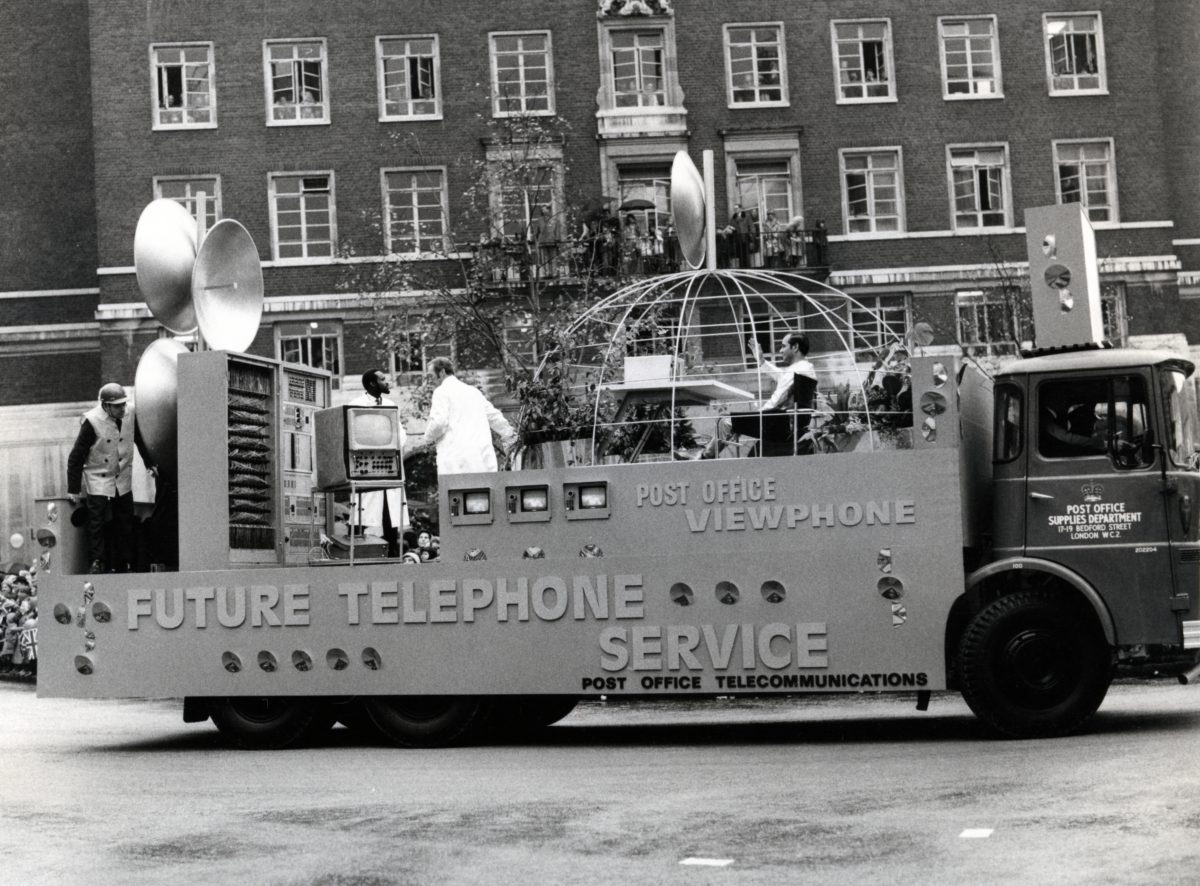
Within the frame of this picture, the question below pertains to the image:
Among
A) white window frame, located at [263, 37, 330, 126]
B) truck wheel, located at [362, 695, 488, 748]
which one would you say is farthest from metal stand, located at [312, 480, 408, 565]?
white window frame, located at [263, 37, 330, 126]

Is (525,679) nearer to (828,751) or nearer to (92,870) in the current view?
(828,751)

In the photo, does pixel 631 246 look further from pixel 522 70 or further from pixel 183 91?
pixel 183 91

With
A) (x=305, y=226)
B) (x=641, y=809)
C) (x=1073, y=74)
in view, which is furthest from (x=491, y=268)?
(x=641, y=809)

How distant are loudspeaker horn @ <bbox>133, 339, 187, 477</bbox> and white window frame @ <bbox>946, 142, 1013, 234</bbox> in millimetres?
34962

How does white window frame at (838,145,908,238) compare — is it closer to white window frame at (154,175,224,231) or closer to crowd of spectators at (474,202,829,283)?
crowd of spectators at (474,202,829,283)

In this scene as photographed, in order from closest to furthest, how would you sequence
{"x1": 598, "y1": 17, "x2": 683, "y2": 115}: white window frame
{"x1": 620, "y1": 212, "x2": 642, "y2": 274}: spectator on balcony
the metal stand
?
1. the metal stand
2. {"x1": 620, "y1": 212, "x2": 642, "y2": 274}: spectator on balcony
3. {"x1": 598, "y1": 17, "x2": 683, "y2": 115}: white window frame

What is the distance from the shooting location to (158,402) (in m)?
15.7

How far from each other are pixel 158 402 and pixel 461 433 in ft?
8.64

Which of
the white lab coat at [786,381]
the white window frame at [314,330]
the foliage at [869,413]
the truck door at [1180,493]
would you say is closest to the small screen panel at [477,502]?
the white lab coat at [786,381]

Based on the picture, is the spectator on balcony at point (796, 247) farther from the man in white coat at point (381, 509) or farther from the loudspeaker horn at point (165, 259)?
the loudspeaker horn at point (165, 259)

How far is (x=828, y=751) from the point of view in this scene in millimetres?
13672

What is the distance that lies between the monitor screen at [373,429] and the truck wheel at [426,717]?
2350 millimetres

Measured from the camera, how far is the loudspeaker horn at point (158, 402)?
1570 cm

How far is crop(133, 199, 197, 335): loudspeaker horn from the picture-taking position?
1678 centimetres
